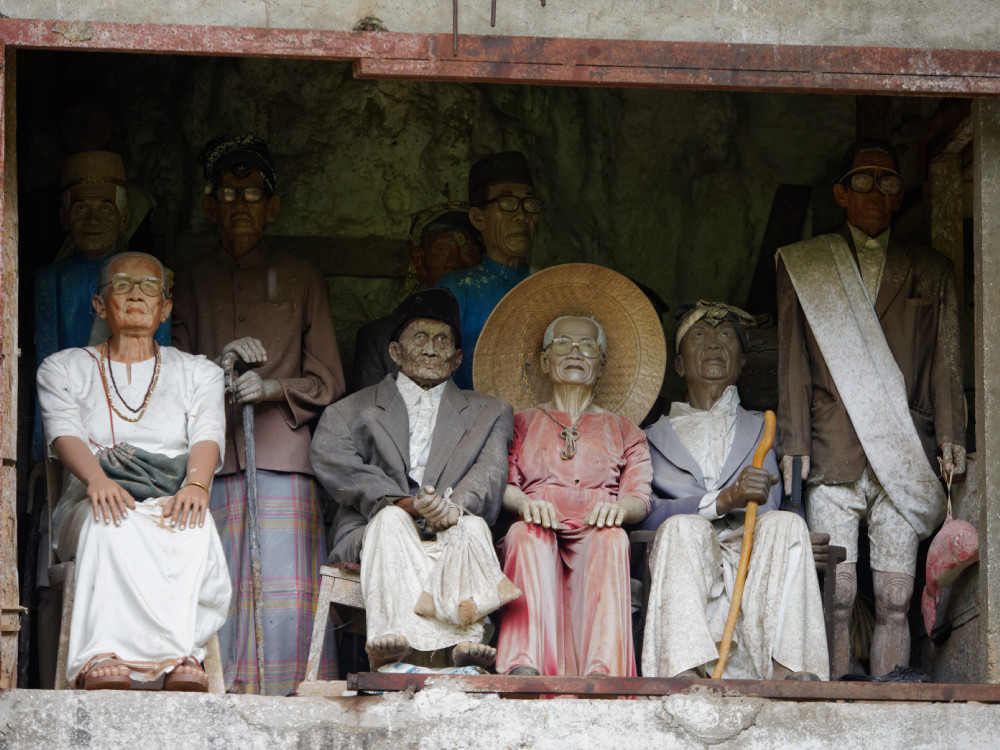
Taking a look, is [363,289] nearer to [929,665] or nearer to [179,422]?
[179,422]

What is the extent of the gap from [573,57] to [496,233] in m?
1.83

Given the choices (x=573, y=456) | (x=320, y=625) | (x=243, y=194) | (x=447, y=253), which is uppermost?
(x=243, y=194)

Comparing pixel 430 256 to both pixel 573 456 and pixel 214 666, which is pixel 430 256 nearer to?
pixel 573 456

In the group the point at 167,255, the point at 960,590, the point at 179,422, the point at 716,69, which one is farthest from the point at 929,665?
the point at 167,255

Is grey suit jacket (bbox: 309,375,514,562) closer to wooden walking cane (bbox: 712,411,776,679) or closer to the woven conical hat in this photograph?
the woven conical hat

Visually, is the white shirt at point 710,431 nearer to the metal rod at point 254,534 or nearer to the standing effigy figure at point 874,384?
the standing effigy figure at point 874,384

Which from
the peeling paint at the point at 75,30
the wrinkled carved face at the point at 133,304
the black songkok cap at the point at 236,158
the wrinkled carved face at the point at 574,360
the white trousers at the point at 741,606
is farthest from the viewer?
the black songkok cap at the point at 236,158

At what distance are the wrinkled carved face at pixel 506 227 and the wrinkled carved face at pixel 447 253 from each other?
0.27 ft

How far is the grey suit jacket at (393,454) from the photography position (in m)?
7.62

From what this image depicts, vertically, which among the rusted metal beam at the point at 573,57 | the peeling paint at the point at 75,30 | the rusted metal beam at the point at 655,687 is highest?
the peeling paint at the point at 75,30

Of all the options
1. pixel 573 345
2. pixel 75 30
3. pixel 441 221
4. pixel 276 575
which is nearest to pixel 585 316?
pixel 573 345

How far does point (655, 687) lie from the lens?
681 centimetres

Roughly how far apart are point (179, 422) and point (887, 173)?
320 centimetres

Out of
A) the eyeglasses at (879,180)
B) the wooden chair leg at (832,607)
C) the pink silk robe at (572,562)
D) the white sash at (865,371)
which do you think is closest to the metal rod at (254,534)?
the pink silk robe at (572,562)
